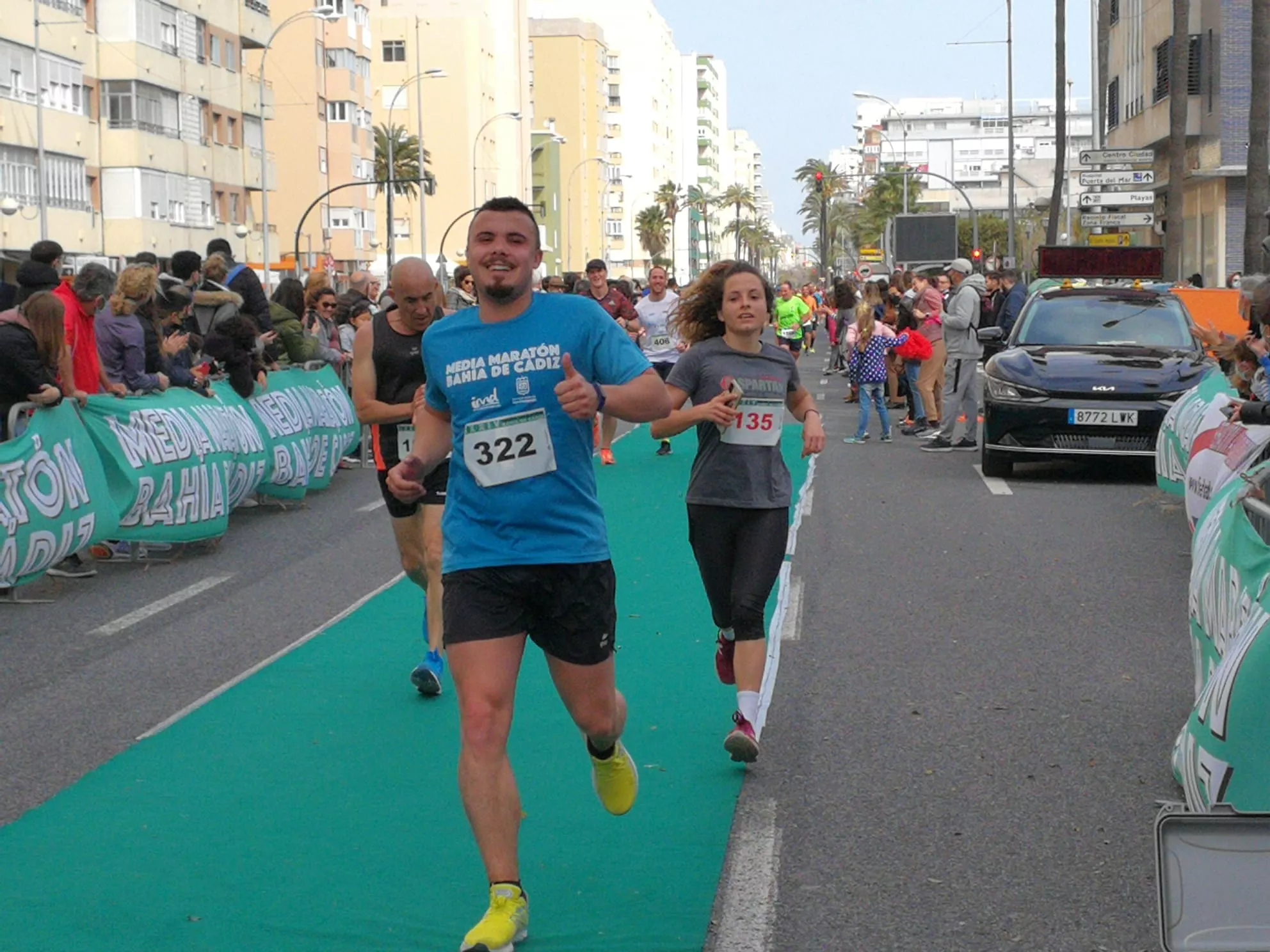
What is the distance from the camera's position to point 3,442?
1148cm

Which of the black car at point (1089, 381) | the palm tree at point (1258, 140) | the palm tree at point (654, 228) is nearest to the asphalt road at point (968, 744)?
the black car at point (1089, 381)

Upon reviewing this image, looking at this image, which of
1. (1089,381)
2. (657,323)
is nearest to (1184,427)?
(1089,381)

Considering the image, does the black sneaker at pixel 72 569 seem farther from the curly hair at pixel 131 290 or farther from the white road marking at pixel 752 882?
the white road marking at pixel 752 882

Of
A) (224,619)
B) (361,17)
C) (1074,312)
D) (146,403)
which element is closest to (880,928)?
(224,619)

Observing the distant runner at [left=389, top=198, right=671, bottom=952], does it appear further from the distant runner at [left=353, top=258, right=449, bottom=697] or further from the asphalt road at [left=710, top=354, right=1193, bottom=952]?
the distant runner at [left=353, top=258, right=449, bottom=697]

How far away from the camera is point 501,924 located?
484 cm

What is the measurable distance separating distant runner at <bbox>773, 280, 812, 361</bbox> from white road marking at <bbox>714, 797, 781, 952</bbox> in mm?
29157

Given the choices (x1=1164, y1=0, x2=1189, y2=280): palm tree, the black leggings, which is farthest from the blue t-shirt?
(x1=1164, y1=0, x2=1189, y2=280): palm tree

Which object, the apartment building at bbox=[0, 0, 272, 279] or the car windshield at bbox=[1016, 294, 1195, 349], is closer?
the car windshield at bbox=[1016, 294, 1195, 349]

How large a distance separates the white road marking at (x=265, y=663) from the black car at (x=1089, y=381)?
7.07 meters

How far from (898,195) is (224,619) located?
12739 centimetres

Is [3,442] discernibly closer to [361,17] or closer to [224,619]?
[224,619]

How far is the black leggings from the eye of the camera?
22.7 feet

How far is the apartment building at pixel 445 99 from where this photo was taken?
401 ft
